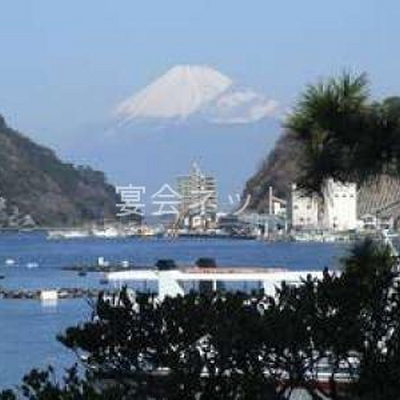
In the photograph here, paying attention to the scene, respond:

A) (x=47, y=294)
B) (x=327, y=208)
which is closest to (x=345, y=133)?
(x=327, y=208)

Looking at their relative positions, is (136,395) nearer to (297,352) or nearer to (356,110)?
(297,352)

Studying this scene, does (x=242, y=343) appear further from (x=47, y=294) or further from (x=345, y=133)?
(x=47, y=294)

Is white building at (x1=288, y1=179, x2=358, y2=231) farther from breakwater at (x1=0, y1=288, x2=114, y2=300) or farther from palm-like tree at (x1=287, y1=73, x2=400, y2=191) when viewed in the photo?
breakwater at (x1=0, y1=288, x2=114, y2=300)

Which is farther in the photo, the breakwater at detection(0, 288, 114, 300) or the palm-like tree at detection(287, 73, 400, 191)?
the breakwater at detection(0, 288, 114, 300)

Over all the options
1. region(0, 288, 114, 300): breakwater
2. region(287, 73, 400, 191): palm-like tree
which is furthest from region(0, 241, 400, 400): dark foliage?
region(0, 288, 114, 300): breakwater

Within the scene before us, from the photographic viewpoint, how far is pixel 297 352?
8.33 m

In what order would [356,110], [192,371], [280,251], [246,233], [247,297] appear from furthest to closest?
1. [246,233]
2. [280,251]
3. [356,110]
4. [247,297]
5. [192,371]

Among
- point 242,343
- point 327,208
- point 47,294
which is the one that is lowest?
point 47,294

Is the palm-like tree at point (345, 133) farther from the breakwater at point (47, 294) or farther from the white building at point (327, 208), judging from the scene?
the breakwater at point (47, 294)

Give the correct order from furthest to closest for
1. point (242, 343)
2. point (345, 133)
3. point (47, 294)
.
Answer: point (47, 294)
point (345, 133)
point (242, 343)

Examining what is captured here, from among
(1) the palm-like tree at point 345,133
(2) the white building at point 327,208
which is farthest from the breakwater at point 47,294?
(1) the palm-like tree at point 345,133

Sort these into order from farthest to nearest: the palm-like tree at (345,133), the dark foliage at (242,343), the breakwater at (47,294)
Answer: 1. the breakwater at (47,294)
2. the palm-like tree at (345,133)
3. the dark foliage at (242,343)

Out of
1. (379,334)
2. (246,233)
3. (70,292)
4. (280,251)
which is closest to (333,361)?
(379,334)

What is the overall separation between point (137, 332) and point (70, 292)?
64.5 meters
